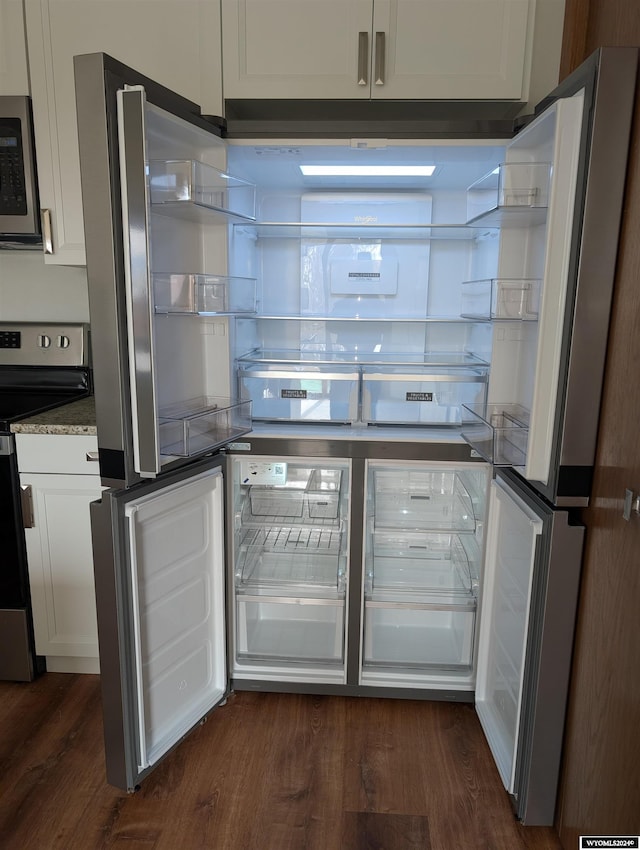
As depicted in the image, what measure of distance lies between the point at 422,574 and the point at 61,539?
1.32 meters

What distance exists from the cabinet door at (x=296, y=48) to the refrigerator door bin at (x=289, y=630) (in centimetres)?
169

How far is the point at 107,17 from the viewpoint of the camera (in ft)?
6.17

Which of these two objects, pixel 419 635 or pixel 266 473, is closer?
pixel 266 473

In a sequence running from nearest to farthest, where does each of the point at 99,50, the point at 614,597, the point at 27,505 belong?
1. the point at 614,597
2. the point at 99,50
3. the point at 27,505

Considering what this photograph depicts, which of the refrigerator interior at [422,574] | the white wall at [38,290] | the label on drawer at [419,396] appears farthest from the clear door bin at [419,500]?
the white wall at [38,290]

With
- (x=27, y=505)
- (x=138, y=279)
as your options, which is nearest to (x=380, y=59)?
(x=138, y=279)

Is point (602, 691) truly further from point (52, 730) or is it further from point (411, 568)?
point (52, 730)

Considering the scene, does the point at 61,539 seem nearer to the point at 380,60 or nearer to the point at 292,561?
the point at 292,561

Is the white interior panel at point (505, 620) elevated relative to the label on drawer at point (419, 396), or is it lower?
lower

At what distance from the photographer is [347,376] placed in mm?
2012

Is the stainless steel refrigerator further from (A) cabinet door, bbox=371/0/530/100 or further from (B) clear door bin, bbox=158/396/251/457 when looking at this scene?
(A) cabinet door, bbox=371/0/530/100

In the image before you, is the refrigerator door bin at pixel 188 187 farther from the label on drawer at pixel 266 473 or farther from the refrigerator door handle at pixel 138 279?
the label on drawer at pixel 266 473

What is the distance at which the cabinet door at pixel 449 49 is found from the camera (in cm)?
177

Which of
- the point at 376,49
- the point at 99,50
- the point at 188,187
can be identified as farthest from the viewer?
the point at 99,50
